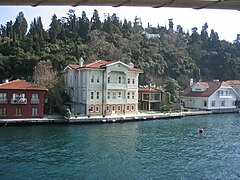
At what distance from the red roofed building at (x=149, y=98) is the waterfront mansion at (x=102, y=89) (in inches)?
222

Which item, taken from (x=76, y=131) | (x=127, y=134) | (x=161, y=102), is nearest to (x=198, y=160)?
(x=127, y=134)

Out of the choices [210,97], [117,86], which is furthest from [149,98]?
[210,97]

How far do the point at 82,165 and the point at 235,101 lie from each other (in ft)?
145

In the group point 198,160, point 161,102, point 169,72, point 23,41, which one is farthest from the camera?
point 169,72

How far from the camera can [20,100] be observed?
31203 mm

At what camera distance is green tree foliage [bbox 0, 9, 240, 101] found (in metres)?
47.6

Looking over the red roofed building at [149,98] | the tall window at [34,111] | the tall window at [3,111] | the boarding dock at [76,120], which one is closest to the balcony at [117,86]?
the boarding dock at [76,120]

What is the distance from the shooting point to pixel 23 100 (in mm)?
31359

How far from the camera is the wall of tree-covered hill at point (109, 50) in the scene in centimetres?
4769

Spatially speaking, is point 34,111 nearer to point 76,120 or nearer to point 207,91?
point 76,120

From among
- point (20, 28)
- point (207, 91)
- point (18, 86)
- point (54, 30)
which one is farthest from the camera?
point (20, 28)

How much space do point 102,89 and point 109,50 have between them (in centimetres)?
1968

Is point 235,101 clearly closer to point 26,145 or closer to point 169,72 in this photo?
point 169,72

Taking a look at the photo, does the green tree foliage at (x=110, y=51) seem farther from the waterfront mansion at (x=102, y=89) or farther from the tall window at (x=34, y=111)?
the tall window at (x=34, y=111)
